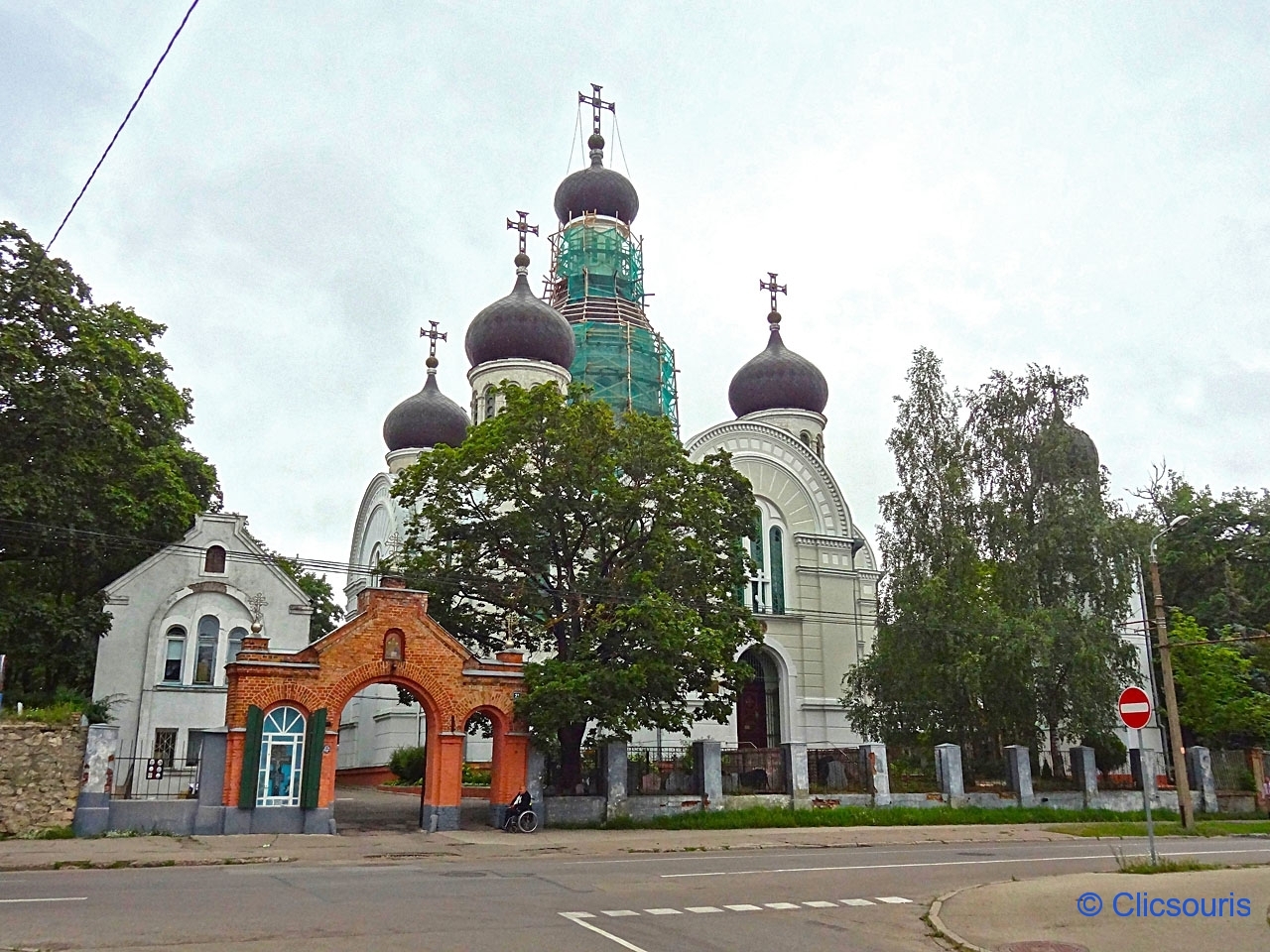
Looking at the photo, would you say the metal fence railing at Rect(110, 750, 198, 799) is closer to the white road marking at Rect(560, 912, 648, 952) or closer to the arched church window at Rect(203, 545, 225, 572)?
the arched church window at Rect(203, 545, 225, 572)

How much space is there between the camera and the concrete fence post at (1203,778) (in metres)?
30.9

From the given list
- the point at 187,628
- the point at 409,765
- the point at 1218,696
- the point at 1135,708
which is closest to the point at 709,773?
the point at 409,765

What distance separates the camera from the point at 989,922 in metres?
10.5

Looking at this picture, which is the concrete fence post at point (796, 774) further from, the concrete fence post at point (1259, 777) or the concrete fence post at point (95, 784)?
the concrete fence post at point (1259, 777)

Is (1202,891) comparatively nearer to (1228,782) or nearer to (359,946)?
(359,946)

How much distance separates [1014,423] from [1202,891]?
2105 centimetres

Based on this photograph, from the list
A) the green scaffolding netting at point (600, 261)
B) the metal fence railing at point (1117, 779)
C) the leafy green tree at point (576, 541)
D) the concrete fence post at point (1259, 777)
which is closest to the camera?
the leafy green tree at point (576, 541)

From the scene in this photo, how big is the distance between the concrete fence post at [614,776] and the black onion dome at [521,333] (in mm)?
17015

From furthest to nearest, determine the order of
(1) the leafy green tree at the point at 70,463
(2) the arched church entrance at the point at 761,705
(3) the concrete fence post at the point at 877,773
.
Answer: (2) the arched church entrance at the point at 761,705 → (3) the concrete fence post at the point at 877,773 → (1) the leafy green tree at the point at 70,463

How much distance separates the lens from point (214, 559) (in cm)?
2959

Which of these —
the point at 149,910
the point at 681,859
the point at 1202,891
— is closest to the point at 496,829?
the point at 681,859

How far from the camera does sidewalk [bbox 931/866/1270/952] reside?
373 inches

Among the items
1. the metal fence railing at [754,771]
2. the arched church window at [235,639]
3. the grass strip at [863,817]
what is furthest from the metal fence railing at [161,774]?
the metal fence railing at [754,771]

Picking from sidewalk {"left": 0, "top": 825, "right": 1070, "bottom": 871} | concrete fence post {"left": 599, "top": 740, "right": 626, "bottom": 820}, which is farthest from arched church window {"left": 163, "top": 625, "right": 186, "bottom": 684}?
concrete fence post {"left": 599, "top": 740, "right": 626, "bottom": 820}
